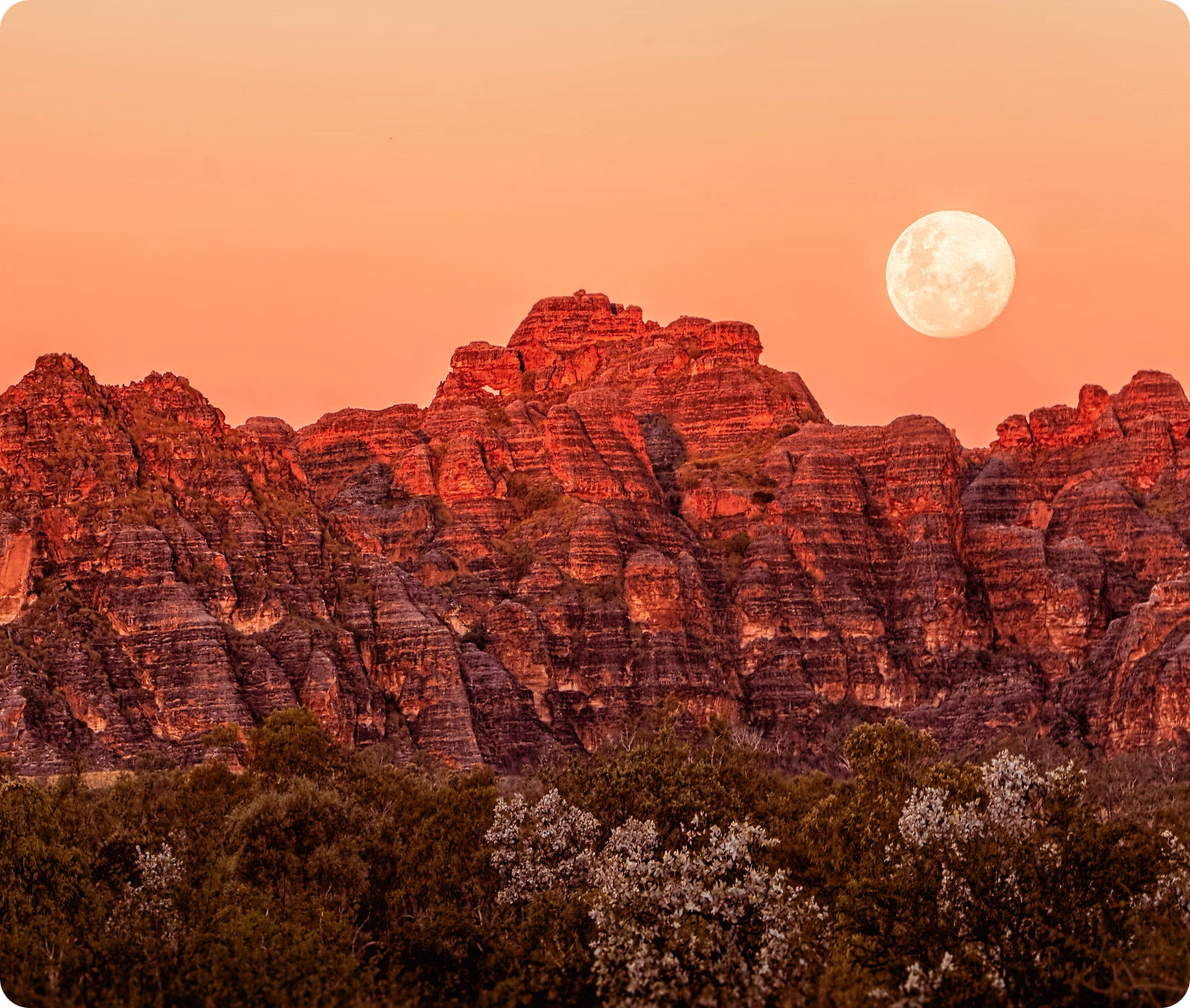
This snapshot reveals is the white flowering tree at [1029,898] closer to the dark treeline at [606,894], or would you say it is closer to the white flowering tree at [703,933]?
the dark treeline at [606,894]

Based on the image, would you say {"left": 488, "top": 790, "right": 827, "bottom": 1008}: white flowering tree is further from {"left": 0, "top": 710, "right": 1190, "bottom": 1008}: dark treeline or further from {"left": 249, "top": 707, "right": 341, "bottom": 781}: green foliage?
{"left": 249, "top": 707, "right": 341, "bottom": 781}: green foliage

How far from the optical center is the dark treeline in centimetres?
6706

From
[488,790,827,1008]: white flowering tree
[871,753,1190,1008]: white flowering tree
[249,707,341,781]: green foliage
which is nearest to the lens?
[871,753,1190,1008]: white flowering tree

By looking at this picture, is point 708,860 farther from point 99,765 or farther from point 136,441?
point 136,441

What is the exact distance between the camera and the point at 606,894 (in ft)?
237

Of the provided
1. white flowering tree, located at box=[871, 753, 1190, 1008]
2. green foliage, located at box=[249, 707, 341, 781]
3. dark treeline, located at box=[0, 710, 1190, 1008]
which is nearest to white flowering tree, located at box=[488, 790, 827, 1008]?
dark treeline, located at box=[0, 710, 1190, 1008]

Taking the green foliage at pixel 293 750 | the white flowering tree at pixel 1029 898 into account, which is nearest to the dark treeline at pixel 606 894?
the white flowering tree at pixel 1029 898

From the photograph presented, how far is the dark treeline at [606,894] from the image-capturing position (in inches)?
2640

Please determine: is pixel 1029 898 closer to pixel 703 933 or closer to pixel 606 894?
pixel 703 933

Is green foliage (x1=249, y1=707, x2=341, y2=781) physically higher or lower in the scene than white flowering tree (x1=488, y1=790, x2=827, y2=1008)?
higher

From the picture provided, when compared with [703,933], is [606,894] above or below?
above

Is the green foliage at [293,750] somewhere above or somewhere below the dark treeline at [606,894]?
above

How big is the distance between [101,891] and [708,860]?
2815 centimetres

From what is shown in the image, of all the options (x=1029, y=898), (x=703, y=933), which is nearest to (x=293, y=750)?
(x=703, y=933)
